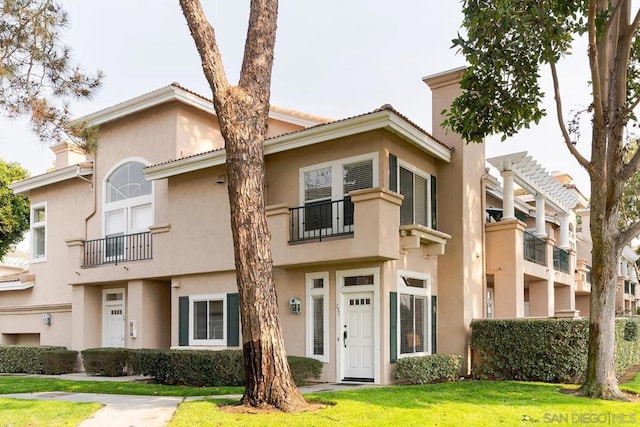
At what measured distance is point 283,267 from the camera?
15.6 m

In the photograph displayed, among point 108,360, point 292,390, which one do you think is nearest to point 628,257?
point 108,360

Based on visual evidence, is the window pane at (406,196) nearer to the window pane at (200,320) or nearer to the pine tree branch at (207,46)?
the window pane at (200,320)

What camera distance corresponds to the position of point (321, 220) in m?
15.4

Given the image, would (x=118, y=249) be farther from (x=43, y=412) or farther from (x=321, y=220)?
(x=43, y=412)

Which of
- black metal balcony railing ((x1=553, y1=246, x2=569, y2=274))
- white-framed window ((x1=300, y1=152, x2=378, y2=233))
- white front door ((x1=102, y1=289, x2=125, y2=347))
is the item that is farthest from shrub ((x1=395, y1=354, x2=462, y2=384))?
white front door ((x1=102, y1=289, x2=125, y2=347))

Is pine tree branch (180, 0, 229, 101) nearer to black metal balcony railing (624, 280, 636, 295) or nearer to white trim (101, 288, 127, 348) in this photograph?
white trim (101, 288, 127, 348)

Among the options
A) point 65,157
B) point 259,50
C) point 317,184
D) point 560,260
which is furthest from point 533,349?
point 65,157

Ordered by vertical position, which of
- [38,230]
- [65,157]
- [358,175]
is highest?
[65,157]

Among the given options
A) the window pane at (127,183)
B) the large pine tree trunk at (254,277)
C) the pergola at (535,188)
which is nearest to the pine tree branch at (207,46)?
the large pine tree trunk at (254,277)

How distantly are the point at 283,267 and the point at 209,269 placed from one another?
8.45 feet

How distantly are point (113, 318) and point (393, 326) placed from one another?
10.5 metres

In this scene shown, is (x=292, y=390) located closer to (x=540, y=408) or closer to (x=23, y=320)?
(x=540, y=408)

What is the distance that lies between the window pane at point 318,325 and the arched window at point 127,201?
7018 mm

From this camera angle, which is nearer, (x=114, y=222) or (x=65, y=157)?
(x=114, y=222)
